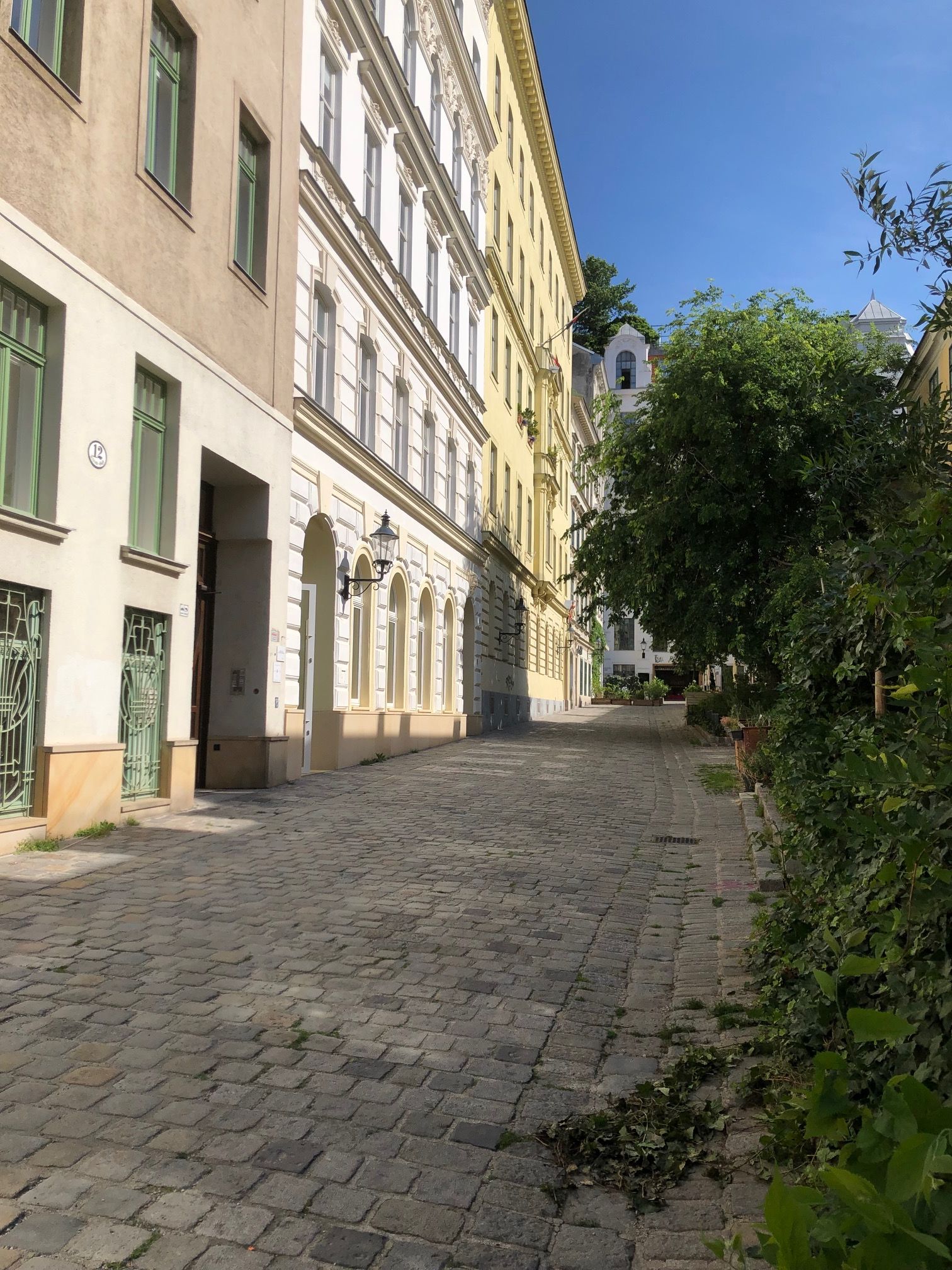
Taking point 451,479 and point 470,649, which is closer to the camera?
point 451,479

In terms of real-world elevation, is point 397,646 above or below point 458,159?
below

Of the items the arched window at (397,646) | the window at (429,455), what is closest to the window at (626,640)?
the window at (429,455)

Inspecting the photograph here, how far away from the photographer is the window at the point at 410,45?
21.0 meters

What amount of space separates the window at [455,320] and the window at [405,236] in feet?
13.2

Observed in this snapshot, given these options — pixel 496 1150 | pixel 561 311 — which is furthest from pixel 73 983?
pixel 561 311

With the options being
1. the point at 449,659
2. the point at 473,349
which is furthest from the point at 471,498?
the point at 449,659

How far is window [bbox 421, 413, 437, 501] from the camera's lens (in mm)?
22828

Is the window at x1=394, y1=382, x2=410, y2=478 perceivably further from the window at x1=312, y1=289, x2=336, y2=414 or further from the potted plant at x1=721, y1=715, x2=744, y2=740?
the potted plant at x1=721, y1=715, x2=744, y2=740

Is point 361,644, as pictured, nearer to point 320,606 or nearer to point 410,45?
point 320,606

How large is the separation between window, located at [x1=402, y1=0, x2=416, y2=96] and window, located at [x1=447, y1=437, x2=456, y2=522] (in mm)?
7493

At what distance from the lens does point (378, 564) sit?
17.9 meters

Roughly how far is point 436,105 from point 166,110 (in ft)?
46.4

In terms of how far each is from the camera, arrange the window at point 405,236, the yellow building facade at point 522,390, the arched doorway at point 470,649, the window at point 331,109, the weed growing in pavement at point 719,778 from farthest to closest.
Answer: the yellow building facade at point 522,390 → the arched doorway at point 470,649 → the window at point 405,236 → the window at point 331,109 → the weed growing in pavement at point 719,778

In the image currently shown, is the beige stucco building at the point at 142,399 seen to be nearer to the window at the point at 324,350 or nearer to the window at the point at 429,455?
the window at the point at 324,350
